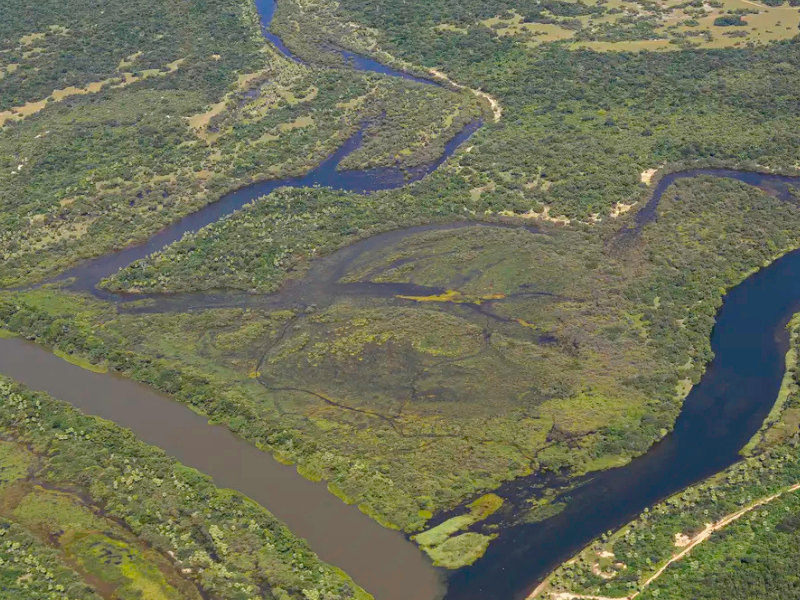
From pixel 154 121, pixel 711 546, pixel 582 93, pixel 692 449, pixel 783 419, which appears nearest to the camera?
pixel 711 546

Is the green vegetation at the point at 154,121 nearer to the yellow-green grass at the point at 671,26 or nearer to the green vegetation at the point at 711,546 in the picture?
the yellow-green grass at the point at 671,26

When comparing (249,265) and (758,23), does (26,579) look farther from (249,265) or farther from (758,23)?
(758,23)

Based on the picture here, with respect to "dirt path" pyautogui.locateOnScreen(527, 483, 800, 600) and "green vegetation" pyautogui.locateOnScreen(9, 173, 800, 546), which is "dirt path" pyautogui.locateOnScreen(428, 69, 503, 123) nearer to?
"green vegetation" pyautogui.locateOnScreen(9, 173, 800, 546)

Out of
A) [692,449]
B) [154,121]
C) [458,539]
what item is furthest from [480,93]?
[458,539]

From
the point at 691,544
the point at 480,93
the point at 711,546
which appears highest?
the point at 480,93

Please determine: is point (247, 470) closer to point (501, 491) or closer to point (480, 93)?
point (501, 491)

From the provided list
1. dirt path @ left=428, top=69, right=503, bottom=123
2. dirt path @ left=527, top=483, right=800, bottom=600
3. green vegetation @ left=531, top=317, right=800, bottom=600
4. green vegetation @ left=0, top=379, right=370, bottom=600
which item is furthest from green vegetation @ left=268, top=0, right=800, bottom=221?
green vegetation @ left=0, top=379, right=370, bottom=600

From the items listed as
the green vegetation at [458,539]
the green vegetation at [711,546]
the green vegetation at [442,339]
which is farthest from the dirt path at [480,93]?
the green vegetation at [458,539]

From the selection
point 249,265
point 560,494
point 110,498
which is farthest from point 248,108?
point 560,494
